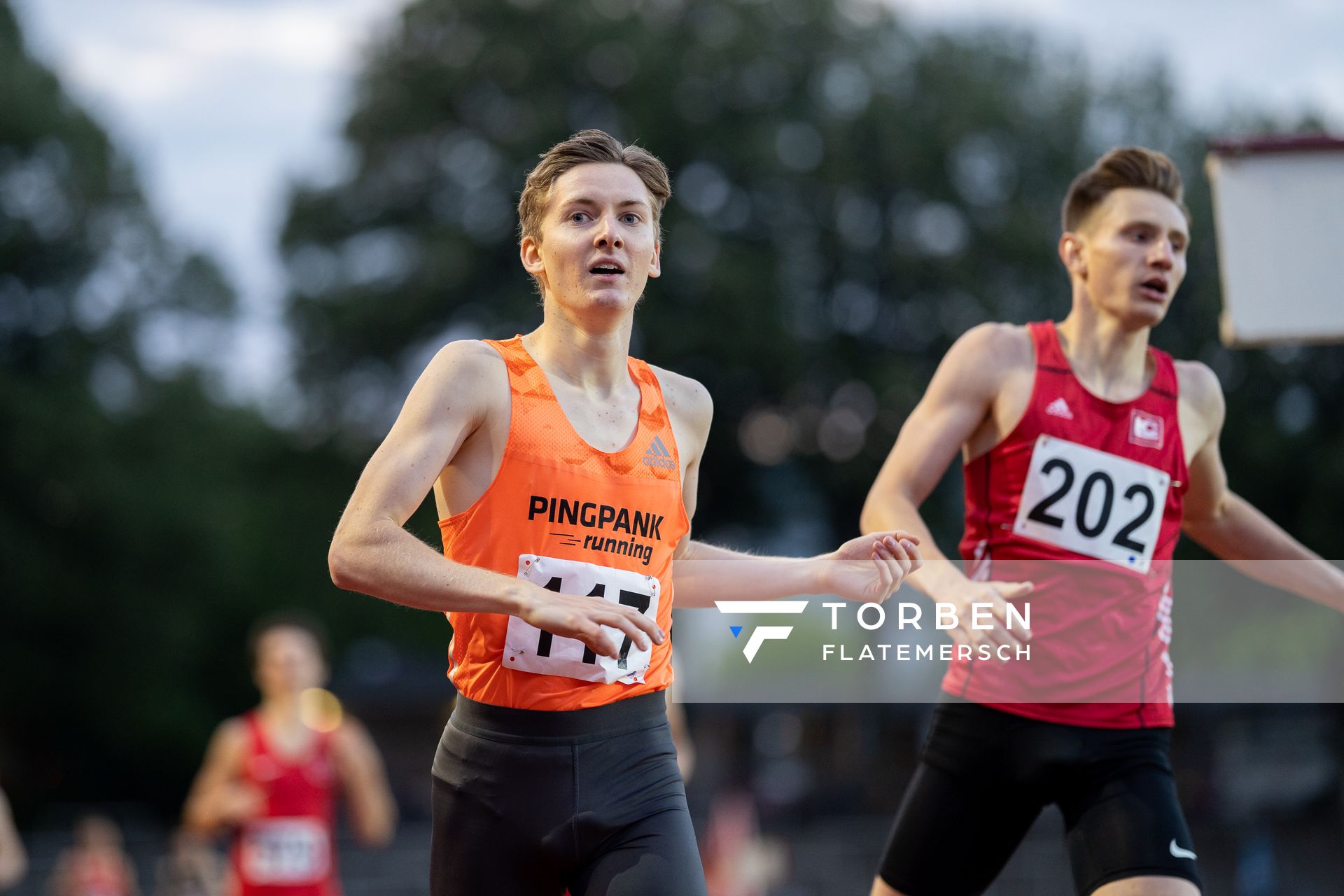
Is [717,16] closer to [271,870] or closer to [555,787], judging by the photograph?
[271,870]

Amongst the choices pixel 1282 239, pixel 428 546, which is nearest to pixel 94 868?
pixel 428 546

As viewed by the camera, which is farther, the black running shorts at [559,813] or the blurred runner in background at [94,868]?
the blurred runner in background at [94,868]

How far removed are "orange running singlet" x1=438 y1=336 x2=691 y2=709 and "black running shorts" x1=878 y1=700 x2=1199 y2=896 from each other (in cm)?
131

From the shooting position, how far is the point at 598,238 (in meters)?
3.82

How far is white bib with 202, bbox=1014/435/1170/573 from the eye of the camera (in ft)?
Answer: 15.2

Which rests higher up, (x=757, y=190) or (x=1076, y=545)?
(x=757, y=190)

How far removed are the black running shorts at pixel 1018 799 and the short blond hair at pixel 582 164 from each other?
6.30 ft

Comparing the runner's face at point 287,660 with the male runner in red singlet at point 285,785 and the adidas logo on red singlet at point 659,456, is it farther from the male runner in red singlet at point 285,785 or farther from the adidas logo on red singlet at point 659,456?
the adidas logo on red singlet at point 659,456

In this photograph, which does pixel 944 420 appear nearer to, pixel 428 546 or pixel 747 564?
pixel 747 564

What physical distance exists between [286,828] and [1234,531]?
580 cm

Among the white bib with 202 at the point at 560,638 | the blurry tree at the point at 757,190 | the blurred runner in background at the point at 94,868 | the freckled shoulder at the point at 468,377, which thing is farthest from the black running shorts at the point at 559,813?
the blurry tree at the point at 757,190

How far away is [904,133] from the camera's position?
27.8 m

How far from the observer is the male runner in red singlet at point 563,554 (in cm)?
356

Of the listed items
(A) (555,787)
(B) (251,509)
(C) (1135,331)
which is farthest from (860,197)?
(A) (555,787)
